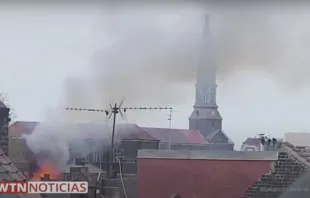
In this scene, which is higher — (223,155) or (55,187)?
(223,155)

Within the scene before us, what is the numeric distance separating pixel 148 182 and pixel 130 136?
8395 millimetres

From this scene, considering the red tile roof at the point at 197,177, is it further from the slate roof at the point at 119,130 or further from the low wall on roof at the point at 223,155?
the slate roof at the point at 119,130

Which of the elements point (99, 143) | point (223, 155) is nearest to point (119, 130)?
point (99, 143)

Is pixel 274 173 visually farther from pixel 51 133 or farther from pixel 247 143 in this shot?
pixel 51 133

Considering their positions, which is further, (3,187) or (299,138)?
(299,138)

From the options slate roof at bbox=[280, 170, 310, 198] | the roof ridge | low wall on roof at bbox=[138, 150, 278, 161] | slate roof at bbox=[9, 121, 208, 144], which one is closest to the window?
slate roof at bbox=[9, 121, 208, 144]

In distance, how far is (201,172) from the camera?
24.1 feet

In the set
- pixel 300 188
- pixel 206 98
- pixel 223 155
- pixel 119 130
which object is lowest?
pixel 300 188

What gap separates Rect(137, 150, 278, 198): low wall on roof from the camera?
285 inches

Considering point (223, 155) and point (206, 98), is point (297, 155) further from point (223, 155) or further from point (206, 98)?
point (206, 98)

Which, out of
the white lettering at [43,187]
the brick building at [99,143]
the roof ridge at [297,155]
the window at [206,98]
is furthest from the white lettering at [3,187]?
the window at [206,98]

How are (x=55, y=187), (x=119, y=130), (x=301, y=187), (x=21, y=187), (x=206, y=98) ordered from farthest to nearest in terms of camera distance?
(x=206, y=98)
(x=119, y=130)
(x=301, y=187)
(x=55, y=187)
(x=21, y=187)

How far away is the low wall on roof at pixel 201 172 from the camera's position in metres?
7.25

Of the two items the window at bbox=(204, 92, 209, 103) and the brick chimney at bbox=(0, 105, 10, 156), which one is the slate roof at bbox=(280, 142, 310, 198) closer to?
the brick chimney at bbox=(0, 105, 10, 156)
